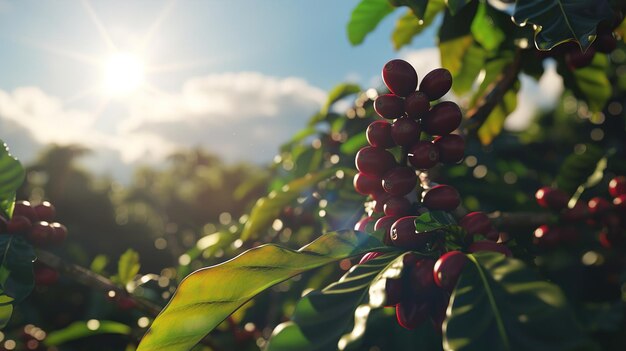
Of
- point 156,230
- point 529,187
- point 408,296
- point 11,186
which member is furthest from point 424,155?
point 156,230

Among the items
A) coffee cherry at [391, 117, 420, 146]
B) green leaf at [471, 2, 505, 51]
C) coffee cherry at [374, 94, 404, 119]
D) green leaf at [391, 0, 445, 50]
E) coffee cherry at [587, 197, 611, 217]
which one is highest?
green leaf at [391, 0, 445, 50]

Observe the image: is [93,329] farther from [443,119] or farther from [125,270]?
[443,119]

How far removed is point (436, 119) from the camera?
1.20m

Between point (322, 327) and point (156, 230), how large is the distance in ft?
59.4

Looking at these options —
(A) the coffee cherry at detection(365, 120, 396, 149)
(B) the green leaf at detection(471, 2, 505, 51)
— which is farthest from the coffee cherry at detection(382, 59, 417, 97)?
(B) the green leaf at detection(471, 2, 505, 51)

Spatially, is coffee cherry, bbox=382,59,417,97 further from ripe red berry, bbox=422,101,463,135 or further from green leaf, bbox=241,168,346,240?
green leaf, bbox=241,168,346,240

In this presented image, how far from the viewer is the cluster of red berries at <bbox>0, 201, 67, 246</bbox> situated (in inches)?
61.9

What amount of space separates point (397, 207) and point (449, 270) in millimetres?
311

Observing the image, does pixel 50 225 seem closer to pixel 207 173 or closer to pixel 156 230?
pixel 156 230

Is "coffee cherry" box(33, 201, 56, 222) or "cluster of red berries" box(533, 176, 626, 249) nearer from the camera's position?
"coffee cherry" box(33, 201, 56, 222)

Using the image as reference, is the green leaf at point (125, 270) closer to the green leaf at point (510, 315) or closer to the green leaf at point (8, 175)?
the green leaf at point (8, 175)

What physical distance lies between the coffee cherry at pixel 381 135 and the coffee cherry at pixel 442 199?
17cm

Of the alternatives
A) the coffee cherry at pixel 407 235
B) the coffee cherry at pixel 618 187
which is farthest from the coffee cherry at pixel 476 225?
the coffee cherry at pixel 618 187

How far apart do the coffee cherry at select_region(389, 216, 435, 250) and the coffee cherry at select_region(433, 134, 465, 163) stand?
0.86ft
